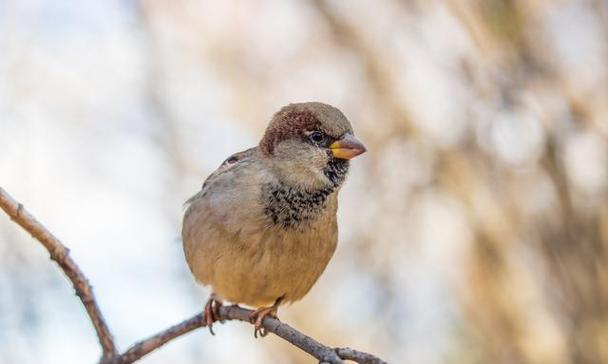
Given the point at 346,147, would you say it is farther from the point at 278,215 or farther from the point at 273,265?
the point at 273,265

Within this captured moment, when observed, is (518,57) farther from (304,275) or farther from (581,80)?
(304,275)

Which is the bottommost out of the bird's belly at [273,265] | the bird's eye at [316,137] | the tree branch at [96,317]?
the tree branch at [96,317]

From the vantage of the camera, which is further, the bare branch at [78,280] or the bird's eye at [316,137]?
the bird's eye at [316,137]

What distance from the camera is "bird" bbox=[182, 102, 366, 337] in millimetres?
3094

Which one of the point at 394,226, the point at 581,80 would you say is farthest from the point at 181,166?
the point at 581,80

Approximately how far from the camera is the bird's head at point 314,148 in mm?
3148

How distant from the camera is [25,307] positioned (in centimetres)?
344

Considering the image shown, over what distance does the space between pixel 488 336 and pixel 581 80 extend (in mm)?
1877

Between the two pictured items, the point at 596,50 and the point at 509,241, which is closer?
the point at 596,50

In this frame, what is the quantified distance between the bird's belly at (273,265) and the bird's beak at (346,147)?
0.27 metres

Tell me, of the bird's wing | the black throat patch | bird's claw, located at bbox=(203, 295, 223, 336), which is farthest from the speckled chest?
bird's claw, located at bbox=(203, 295, 223, 336)

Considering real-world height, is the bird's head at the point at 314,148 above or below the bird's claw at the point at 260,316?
above

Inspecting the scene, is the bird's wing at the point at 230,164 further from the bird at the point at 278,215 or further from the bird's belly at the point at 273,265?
the bird's belly at the point at 273,265

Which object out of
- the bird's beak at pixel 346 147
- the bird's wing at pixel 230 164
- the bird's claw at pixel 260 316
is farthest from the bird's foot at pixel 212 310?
the bird's beak at pixel 346 147
